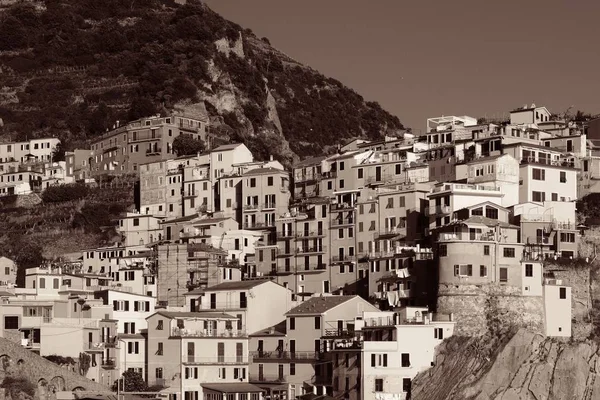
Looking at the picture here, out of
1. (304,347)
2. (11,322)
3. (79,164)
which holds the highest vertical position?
(79,164)

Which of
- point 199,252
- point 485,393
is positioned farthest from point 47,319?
point 485,393

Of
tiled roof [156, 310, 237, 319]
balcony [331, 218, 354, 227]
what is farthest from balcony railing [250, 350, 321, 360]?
balcony [331, 218, 354, 227]

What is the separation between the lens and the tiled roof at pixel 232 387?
8169 cm

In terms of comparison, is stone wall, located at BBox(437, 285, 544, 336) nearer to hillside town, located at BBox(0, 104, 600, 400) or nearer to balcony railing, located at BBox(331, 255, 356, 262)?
hillside town, located at BBox(0, 104, 600, 400)

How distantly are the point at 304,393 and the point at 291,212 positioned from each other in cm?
2062

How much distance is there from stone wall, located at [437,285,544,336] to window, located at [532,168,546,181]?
13.3m

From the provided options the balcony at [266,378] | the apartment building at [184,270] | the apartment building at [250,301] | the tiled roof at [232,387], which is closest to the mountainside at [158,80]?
the apartment building at [184,270]

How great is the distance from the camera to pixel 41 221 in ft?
400

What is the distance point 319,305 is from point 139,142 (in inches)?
1680

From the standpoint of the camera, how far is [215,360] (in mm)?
84250

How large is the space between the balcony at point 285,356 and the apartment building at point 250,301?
7.31ft

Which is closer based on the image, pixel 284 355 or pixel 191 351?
pixel 191 351

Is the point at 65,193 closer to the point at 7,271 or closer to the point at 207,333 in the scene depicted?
the point at 7,271

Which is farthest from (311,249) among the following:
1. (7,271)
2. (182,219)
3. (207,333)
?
(7,271)
